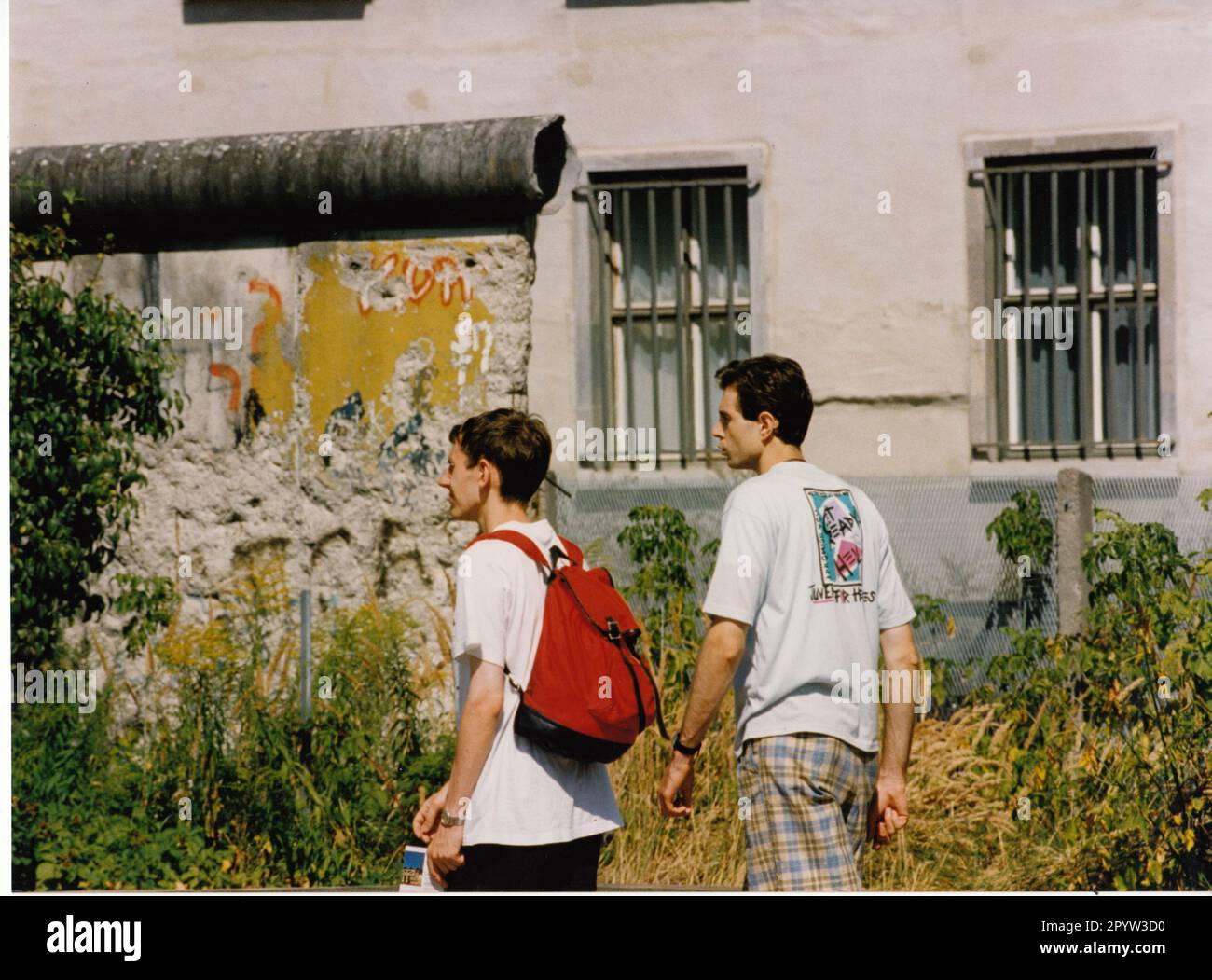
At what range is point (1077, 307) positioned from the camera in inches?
289

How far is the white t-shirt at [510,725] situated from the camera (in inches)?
156

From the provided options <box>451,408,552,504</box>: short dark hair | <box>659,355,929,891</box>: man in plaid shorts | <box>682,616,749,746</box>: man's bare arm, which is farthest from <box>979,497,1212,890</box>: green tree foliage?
<box>451,408,552,504</box>: short dark hair

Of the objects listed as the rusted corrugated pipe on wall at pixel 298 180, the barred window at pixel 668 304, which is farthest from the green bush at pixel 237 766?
the rusted corrugated pipe on wall at pixel 298 180

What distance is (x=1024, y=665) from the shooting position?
663 centimetres

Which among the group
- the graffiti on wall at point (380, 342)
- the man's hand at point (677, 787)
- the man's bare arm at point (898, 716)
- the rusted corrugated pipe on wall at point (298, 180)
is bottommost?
the man's hand at point (677, 787)

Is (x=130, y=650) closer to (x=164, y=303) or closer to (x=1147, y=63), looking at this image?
(x=164, y=303)

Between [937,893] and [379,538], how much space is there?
2887 mm

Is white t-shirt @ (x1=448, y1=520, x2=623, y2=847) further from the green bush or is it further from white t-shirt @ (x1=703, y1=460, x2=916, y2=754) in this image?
the green bush

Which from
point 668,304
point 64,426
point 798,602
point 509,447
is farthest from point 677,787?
point 668,304

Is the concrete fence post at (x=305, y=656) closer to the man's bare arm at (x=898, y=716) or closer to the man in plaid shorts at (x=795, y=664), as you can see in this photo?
the man in plaid shorts at (x=795, y=664)

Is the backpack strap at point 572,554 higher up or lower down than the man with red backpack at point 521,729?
higher up

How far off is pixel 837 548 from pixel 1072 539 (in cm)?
292

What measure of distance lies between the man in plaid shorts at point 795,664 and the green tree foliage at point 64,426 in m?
3.25

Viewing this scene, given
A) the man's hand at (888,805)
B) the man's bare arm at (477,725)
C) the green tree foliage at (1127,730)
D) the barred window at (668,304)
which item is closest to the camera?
the man's bare arm at (477,725)
